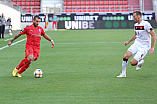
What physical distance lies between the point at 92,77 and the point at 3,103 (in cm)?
364

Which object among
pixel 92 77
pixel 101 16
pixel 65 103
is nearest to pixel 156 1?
pixel 101 16

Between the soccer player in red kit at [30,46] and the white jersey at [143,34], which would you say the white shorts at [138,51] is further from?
the soccer player in red kit at [30,46]

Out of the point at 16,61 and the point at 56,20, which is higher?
the point at 56,20

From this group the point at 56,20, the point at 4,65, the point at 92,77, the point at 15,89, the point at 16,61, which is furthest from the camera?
the point at 56,20

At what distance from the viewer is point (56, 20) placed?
4584 centimetres

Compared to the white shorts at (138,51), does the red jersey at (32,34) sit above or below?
above

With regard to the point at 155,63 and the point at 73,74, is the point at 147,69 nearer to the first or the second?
the point at 155,63

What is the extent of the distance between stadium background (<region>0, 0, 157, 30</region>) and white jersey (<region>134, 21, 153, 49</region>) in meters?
33.6

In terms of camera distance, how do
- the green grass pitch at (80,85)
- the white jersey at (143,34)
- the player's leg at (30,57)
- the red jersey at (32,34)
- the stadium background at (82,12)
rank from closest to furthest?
the green grass pitch at (80,85)
the white jersey at (143,34)
the player's leg at (30,57)
the red jersey at (32,34)
the stadium background at (82,12)

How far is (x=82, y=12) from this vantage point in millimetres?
49125

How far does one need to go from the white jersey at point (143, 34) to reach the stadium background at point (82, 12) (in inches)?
1323

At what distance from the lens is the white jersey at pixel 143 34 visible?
9.97 m

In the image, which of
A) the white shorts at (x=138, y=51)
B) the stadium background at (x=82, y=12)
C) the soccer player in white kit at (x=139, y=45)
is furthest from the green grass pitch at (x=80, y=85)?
the stadium background at (x=82, y=12)

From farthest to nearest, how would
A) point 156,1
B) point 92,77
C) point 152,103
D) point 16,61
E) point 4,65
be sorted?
point 156,1, point 16,61, point 4,65, point 92,77, point 152,103
